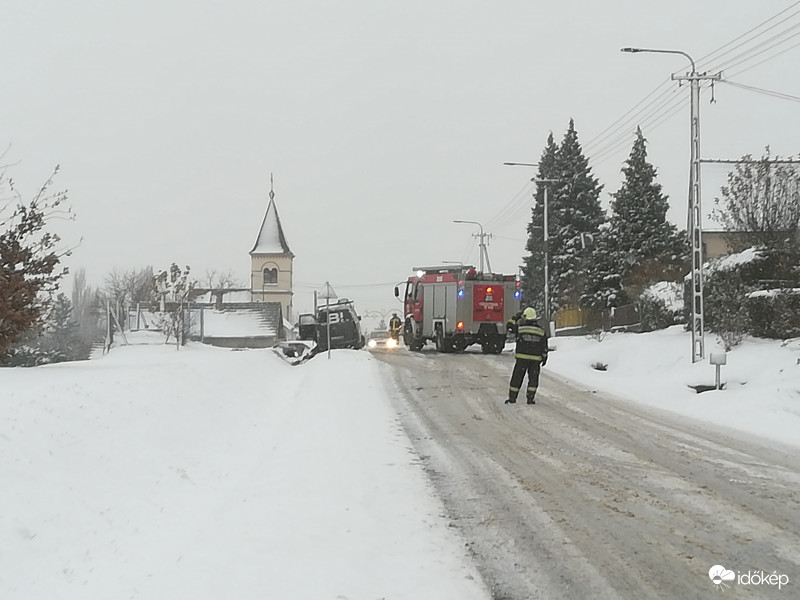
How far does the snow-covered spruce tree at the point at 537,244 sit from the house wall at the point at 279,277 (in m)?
45.6

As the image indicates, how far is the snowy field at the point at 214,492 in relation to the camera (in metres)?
5.17

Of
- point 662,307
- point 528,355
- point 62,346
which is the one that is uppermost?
point 662,307

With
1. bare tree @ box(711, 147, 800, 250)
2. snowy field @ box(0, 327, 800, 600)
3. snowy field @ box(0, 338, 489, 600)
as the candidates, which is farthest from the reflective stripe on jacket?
bare tree @ box(711, 147, 800, 250)

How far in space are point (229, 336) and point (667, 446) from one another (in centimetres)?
5013

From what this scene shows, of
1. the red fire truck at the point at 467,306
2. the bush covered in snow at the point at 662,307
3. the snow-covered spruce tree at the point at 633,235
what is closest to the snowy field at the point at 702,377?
the bush covered in snow at the point at 662,307

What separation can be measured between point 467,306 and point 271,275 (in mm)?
73735

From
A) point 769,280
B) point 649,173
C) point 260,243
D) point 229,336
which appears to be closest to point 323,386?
point 769,280

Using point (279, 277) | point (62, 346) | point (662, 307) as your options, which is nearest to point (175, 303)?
point (62, 346)

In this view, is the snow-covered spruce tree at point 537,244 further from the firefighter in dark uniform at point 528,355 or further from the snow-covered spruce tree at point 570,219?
the firefighter in dark uniform at point 528,355

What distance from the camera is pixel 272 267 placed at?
100 meters

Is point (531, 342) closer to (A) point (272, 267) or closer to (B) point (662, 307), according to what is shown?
(B) point (662, 307)

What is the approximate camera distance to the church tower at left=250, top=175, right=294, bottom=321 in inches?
3888

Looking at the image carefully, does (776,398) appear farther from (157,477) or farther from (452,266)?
(452,266)

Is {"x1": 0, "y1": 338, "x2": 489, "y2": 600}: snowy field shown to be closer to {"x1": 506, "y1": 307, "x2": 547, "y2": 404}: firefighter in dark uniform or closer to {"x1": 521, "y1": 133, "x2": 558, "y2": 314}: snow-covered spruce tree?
{"x1": 506, "y1": 307, "x2": 547, "y2": 404}: firefighter in dark uniform
